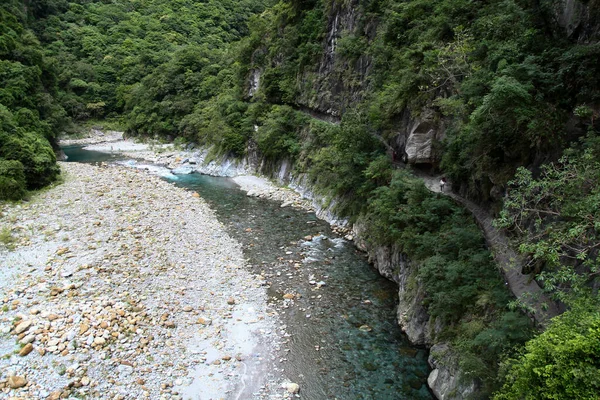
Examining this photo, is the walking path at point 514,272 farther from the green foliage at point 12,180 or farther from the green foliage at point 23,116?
the green foliage at point 23,116

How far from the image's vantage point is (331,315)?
1162 centimetres

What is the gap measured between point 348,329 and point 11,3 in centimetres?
7117

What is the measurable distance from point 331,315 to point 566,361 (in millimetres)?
7854

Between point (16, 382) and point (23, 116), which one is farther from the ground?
point (16, 382)

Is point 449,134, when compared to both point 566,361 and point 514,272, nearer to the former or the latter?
point 514,272

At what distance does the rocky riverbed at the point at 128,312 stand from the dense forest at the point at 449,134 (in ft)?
17.1

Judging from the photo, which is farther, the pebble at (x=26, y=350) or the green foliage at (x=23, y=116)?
the green foliage at (x=23, y=116)

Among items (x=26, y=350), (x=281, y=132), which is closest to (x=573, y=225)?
(x=26, y=350)

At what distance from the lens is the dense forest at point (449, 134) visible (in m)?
6.10

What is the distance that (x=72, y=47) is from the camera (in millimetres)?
64500

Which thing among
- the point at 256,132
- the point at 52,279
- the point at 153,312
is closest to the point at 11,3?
the point at 256,132

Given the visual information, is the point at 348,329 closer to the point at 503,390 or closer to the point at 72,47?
the point at 503,390

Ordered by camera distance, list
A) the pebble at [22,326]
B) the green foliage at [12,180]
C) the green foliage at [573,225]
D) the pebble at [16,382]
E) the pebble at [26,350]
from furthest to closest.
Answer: the green foliage at [12,180]
the pebble at [22,326]
the pebble at [26,350]
the pebble at [16,382]
the green foliage at [573,225]

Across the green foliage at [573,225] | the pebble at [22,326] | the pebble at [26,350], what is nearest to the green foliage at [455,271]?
the green foliage at [573,225]
